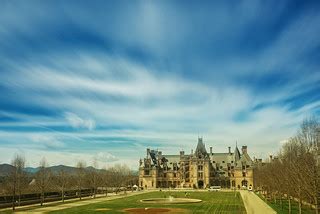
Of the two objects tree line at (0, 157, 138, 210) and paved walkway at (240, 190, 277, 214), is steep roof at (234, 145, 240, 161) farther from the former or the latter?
paved walkway at (240, 190, 277, 214)

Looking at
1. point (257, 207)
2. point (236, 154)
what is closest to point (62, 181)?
point (257, 207)

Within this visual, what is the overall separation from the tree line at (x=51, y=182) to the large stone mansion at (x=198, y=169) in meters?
11.2

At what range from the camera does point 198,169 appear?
12644cm

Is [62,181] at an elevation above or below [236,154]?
below

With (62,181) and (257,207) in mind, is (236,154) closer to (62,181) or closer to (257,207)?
(62,181)

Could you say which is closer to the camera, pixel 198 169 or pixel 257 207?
pixel 257 207

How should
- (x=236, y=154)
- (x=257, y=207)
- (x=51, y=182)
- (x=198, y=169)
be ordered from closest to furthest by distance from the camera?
(x=257, y=207) < (x=51, y=182) < (x=198, y=169) < (x=236, y=154)

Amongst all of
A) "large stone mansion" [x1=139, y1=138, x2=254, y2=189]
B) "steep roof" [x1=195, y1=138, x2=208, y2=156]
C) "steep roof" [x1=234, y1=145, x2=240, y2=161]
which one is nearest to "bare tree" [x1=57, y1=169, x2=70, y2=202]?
"large stone mansion" [x1=139, y1=138, x2=254, y2=189]

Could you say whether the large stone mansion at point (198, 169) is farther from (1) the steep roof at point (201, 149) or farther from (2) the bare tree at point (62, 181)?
(2) the bare tree at point (62, 181)

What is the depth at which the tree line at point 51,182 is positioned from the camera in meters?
55.8

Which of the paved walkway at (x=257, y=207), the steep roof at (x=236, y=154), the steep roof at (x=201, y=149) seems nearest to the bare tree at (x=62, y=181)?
the paved walkway at (x=257, y=207)

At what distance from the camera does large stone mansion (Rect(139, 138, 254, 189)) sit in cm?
12669

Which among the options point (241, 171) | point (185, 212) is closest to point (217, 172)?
point (241, 171)

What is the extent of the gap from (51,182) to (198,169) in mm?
55641
